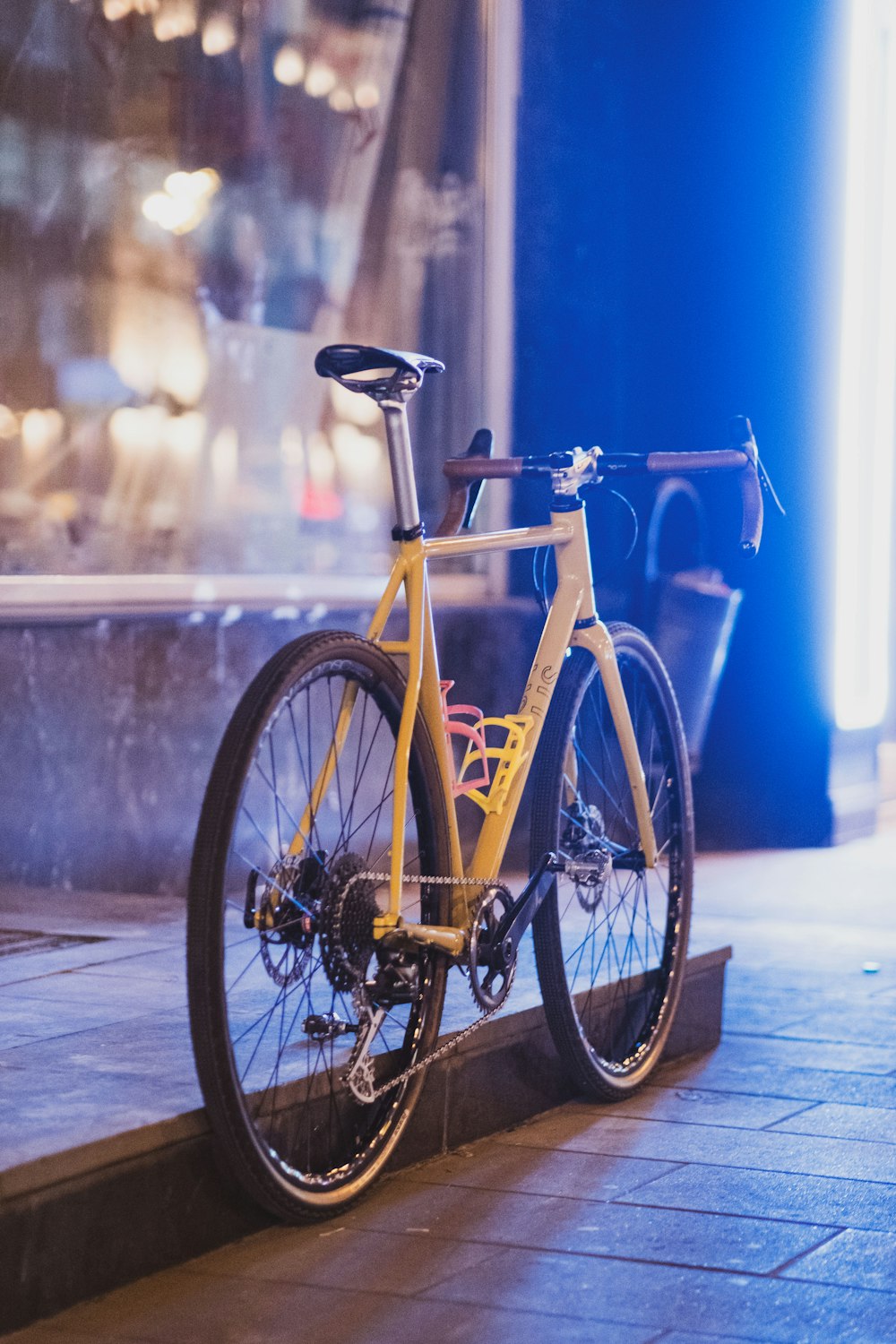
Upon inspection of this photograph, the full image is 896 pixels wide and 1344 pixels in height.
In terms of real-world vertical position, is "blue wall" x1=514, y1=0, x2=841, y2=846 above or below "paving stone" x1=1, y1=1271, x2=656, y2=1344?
above

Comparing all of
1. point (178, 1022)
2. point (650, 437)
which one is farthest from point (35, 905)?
point (650, 437)

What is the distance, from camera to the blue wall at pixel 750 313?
772 cm

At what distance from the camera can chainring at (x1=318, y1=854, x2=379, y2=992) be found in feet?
9.66

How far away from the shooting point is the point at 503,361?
274 inches

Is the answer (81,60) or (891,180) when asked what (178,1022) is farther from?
(891,180)

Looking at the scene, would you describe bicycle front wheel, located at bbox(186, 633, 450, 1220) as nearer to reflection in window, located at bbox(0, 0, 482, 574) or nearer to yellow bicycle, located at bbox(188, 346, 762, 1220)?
yellow bicycle, located at bbox(188, 346, 762, 1220)

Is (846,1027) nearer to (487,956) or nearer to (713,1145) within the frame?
(713,1145)

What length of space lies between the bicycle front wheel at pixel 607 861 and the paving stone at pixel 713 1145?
0.39 feet

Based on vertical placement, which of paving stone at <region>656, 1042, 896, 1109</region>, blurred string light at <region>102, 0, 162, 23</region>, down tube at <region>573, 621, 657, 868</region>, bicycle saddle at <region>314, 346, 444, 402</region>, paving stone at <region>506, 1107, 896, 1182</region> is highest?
blurred string light at <region>102, 0, 162, 23</region>

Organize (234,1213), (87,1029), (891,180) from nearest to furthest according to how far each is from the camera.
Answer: (234,1213) < (87,1029) < (891,180)

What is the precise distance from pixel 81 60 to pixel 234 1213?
3.61 m

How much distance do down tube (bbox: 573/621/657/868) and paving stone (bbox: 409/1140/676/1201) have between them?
755 mm

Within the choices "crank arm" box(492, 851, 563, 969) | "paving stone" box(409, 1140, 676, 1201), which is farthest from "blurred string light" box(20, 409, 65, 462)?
"paving stone" box(409, 1140, 676, 1201)

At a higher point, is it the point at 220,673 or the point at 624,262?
the point at 624,262
